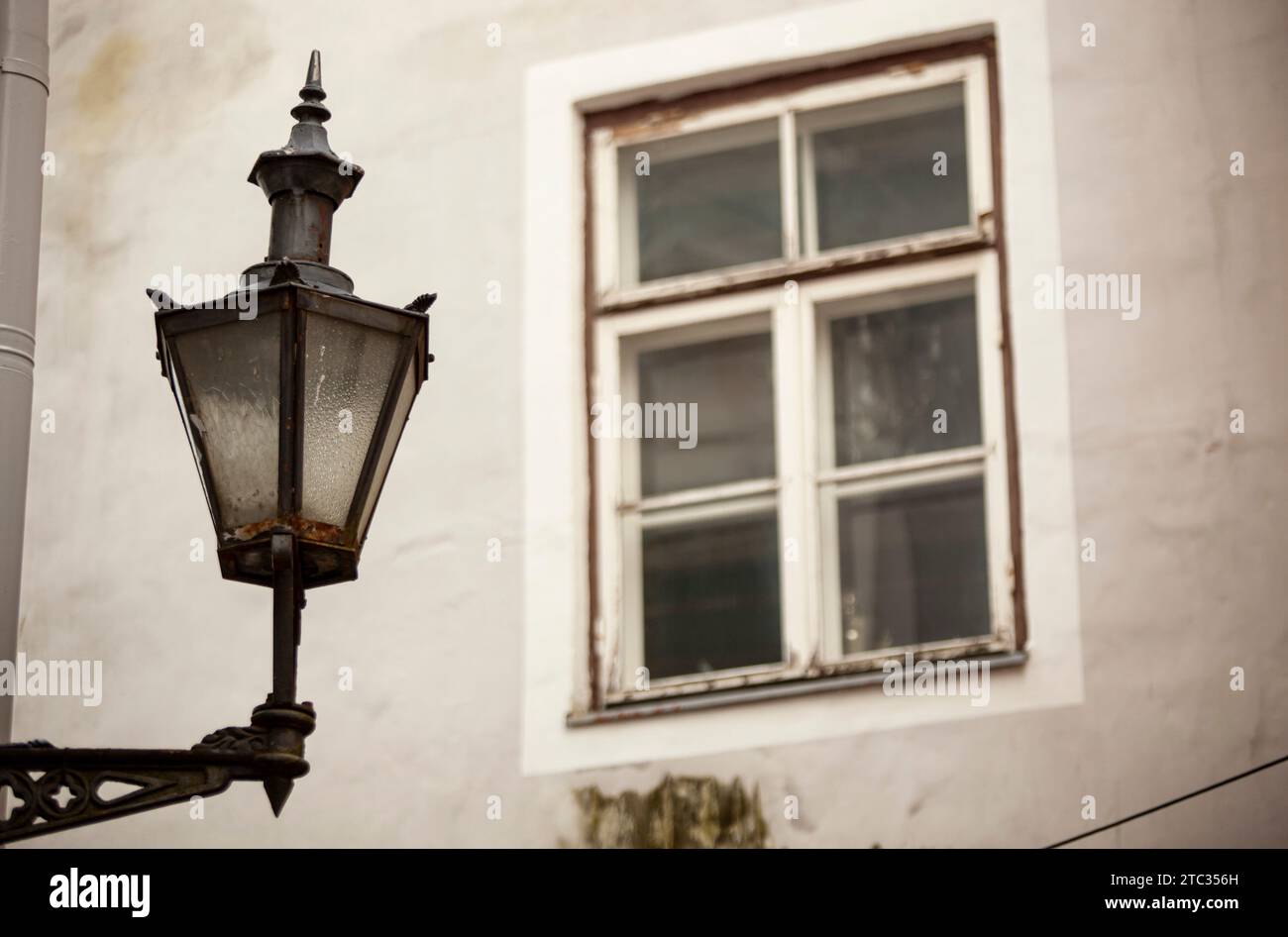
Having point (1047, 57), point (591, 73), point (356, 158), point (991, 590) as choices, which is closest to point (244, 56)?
point (356, 158)

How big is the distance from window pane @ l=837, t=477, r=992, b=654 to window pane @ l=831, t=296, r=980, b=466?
0.15 m

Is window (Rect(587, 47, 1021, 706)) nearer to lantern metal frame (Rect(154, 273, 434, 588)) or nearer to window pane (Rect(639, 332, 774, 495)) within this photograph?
window pane (Rect(639, 332, 774, 495))

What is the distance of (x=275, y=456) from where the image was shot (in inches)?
149

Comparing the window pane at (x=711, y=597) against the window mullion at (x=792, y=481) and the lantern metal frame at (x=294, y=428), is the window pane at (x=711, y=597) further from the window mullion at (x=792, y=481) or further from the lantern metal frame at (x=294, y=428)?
the lantern metal frame at (x=294, y=428)

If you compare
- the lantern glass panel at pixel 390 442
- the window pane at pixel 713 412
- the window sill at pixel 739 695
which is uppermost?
the window pane at pixel 713 412

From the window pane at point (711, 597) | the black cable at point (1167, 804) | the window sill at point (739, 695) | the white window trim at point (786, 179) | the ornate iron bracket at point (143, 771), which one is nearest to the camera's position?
the ornate iron bracket at point (143, 771)

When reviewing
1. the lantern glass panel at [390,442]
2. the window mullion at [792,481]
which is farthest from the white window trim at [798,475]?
the lantern glass panel at [390,442]

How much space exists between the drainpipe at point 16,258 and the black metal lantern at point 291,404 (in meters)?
0.28

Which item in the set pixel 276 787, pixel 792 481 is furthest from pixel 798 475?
pixel 276 787

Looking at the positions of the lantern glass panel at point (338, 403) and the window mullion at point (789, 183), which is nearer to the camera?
the lantern glass panel at point (338, 403)

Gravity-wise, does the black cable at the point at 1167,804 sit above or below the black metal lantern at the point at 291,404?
below

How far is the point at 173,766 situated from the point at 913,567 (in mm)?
2629

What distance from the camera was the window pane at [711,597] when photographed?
5.95 meters

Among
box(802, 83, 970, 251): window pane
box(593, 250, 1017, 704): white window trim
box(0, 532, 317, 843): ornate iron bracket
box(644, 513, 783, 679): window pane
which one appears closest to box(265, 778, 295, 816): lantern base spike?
box(0, 532, 317, 843): ornate iron bracket
